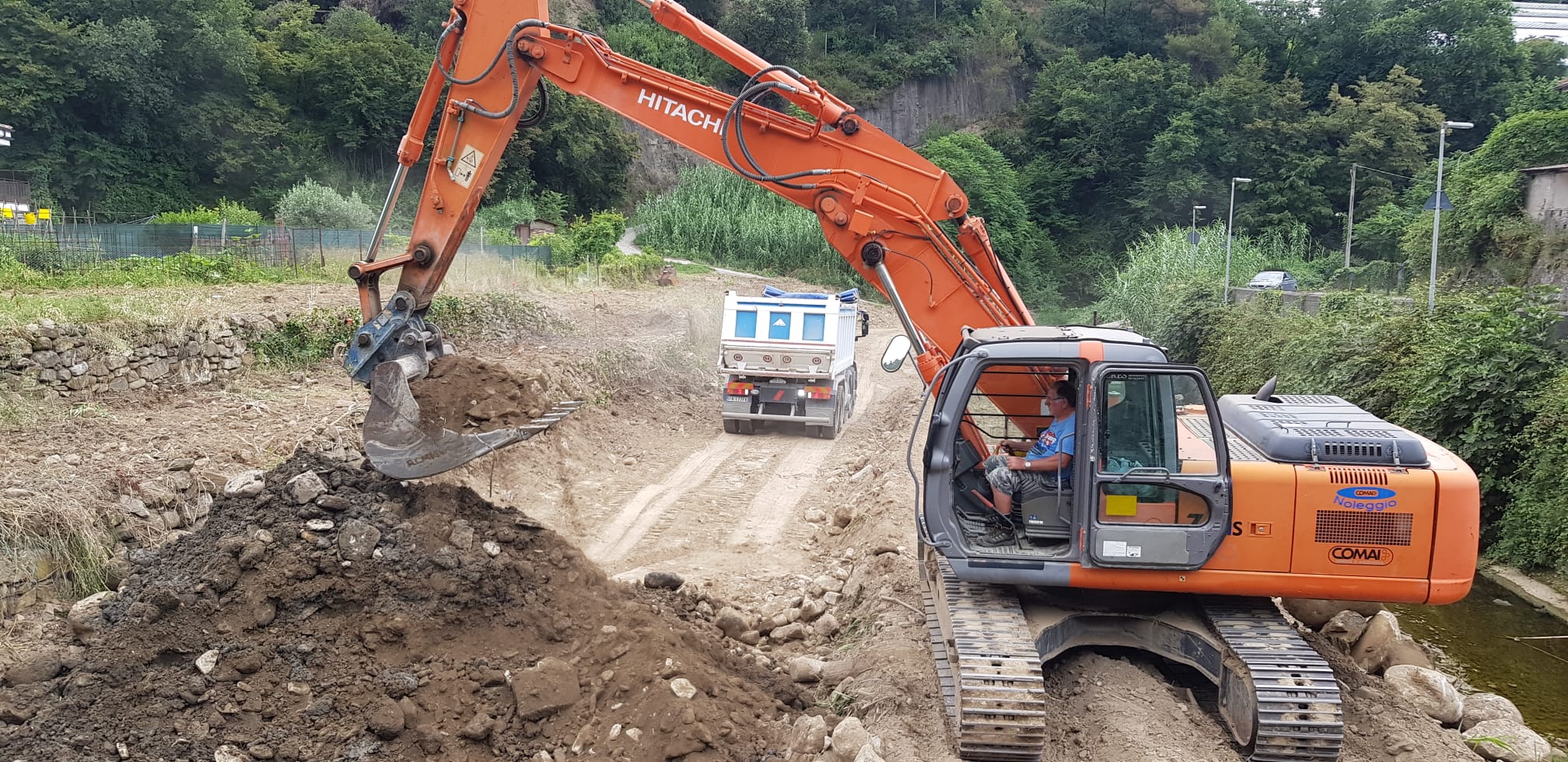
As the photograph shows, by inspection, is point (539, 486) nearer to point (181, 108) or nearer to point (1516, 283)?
point (1516, 283)

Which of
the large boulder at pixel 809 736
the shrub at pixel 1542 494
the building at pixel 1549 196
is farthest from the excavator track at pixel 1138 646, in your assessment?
the building at pixel 1549 196

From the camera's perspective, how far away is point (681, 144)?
22.4ft

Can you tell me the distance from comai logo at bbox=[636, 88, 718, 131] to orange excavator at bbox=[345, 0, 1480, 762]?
2 cm

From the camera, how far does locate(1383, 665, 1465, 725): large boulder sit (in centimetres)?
610

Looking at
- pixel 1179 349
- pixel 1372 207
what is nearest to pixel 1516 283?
pixel 1179 349

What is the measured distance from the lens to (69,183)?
110 feet

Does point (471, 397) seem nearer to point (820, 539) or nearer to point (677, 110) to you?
point (677, 110)

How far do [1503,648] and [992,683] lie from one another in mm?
6726

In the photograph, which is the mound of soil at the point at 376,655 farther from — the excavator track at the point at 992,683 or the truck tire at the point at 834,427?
the truck tire at the point at 834,427

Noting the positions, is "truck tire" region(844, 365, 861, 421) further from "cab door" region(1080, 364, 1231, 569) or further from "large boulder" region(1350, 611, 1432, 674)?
"cab door" region(1080, 364, 1231, 569)

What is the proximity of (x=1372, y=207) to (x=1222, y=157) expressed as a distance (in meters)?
7.55

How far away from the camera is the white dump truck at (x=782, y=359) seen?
13789 millimetres

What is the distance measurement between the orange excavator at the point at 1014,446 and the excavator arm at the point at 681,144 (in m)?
0.02

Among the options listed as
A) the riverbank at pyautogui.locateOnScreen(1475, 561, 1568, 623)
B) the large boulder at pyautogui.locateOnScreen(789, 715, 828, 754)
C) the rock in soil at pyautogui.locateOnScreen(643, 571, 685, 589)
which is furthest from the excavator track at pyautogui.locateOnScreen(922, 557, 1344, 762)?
the riverbank at pyautogui.locateOnScreen(1475, 561, 1568, 623)
